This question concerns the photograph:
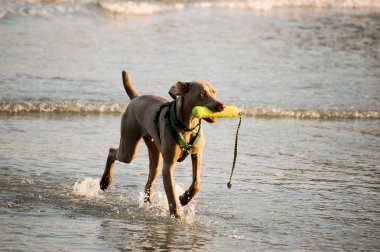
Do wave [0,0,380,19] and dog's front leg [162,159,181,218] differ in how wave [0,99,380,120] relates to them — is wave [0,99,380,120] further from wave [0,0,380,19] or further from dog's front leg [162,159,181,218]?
wave [0,0,380,19]

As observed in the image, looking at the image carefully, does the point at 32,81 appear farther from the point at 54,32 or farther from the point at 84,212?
the point at 84,212

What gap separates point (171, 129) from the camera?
8.05 meters

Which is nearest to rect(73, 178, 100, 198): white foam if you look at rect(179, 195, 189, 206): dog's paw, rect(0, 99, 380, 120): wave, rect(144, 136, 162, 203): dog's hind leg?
rect(144, 136, 162, 203): dog's hind leg

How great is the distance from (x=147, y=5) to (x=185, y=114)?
20.2m

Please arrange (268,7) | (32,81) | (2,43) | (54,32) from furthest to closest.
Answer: (268,7) < (54,32) < (2,43) < (32,81)

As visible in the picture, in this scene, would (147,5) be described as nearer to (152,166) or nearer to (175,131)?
(152,166)

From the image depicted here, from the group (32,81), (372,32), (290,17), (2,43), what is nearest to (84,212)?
(32,81)

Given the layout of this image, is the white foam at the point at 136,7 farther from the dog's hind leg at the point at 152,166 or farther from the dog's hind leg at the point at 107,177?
the dog's hind leg at the point at 152,166

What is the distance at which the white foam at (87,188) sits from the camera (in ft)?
30.7

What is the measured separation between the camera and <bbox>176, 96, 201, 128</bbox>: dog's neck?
7.98m

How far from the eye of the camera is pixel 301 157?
11.7 m

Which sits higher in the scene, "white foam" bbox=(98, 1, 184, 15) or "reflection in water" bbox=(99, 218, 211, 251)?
"white foam" bbox=(98, 1, 184, 15)

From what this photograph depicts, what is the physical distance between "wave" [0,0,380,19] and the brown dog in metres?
14.6

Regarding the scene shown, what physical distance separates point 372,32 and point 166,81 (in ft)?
34.3
